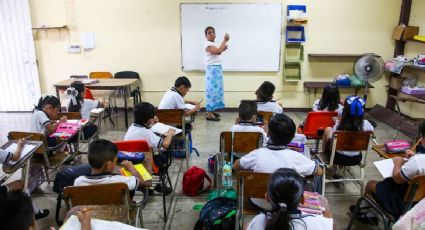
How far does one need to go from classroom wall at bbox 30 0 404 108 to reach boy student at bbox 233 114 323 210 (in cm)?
407

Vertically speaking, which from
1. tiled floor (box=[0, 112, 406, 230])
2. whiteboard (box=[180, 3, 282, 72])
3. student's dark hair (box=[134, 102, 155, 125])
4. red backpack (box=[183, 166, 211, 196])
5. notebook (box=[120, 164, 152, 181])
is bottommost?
tiled floor (box=[0, 112, 406, 230])

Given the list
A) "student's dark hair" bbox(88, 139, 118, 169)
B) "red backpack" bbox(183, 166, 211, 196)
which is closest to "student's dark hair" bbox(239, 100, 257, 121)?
"red backpack" bbox(183, 166, 211, 196)

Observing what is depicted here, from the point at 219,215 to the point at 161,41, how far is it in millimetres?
4287

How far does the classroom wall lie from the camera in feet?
19.3

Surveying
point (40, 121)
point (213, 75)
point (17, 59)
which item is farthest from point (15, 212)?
point (17, 59)

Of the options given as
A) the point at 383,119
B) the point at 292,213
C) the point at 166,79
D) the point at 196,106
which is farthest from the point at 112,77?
the point at 292,213

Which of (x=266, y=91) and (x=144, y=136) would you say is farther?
(x=266, y=91)

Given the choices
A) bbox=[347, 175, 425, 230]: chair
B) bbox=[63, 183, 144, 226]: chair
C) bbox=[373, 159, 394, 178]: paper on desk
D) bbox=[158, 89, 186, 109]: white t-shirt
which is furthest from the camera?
bbox=[158, 89, 186, 109]: white t-shirt

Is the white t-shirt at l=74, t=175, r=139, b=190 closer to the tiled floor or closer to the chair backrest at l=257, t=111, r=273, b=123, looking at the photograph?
the tiled floor

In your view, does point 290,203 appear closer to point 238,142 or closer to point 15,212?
point 15,212

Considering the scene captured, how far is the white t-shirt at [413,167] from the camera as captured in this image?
2074 millimetres

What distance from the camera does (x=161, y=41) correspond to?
604 centimetres

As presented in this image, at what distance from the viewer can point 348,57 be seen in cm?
607

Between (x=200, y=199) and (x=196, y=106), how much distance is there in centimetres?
131
